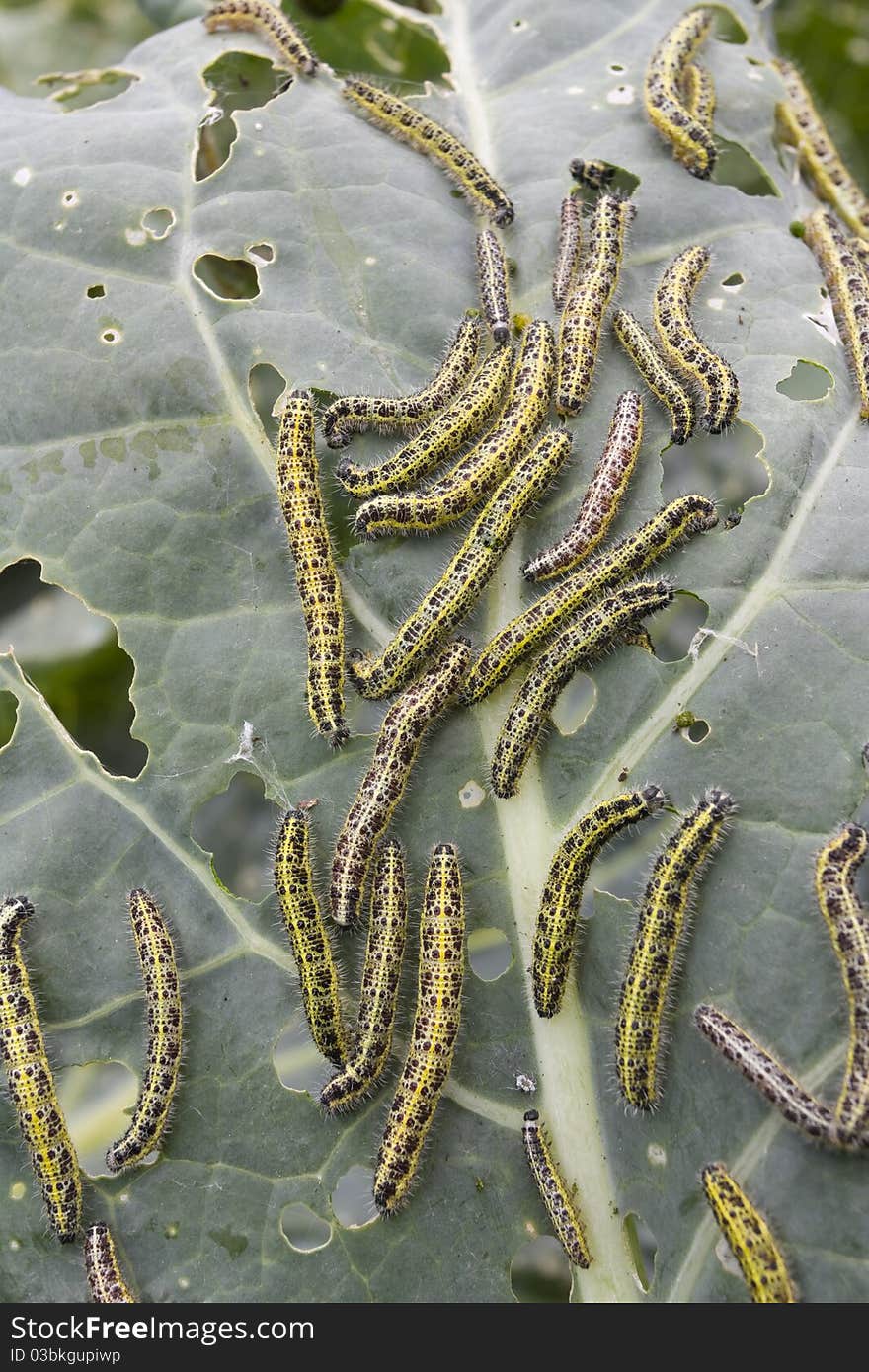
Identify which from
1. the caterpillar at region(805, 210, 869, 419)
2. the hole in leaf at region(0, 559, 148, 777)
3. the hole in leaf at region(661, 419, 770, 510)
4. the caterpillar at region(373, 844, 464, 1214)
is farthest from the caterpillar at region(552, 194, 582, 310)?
the caterpillar at region(373, 844, 464, 1214)

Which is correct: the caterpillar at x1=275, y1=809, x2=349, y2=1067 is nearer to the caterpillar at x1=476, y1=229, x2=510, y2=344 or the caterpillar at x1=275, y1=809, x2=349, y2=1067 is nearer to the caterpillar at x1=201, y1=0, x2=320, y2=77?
the caterpillar at x1=476, y1=229, x2=510, y2=344

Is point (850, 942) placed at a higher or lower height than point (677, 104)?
lower

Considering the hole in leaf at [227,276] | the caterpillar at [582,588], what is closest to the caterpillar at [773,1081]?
the caterpillar at [582,588]

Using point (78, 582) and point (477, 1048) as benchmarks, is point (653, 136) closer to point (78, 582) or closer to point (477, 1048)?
point (78, 582)

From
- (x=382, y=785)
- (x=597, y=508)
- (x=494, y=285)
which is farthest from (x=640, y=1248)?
(x=494, y=285)

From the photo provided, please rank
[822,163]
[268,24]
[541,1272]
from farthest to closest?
[822,163]
[268,24]
[541,1272]

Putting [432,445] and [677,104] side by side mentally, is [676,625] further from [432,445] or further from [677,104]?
[677,104]

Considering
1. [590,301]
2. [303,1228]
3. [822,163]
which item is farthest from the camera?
[822,163]
